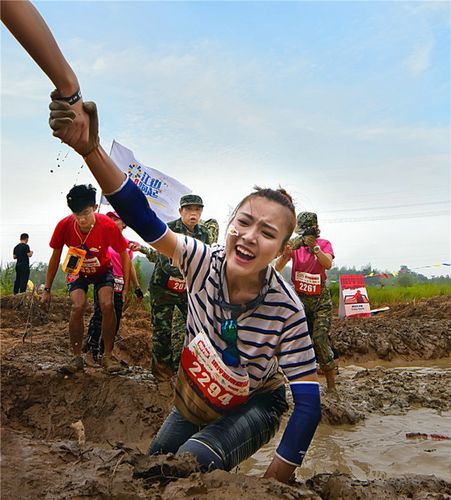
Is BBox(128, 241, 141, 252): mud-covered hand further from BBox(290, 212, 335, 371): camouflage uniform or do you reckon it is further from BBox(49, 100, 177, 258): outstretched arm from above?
BBox(49, 100, 177, 258): outstretched arm from above

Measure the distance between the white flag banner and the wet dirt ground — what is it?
269cm

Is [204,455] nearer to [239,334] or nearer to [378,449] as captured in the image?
[239,334]

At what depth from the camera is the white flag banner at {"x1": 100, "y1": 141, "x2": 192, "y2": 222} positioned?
10562 millimetres

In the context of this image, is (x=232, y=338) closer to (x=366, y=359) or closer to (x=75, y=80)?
(x=75, y=80)

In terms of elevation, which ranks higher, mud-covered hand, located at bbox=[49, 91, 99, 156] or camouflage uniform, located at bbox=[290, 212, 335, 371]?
mud-covered hand, located at bbox=[49, 91, 99, 156]

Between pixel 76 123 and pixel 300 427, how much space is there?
1.53m

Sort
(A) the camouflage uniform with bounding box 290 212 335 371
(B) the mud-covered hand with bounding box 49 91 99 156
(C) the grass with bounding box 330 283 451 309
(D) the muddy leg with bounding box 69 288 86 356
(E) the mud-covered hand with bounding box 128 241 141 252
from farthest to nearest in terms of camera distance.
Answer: (C) the grass with bounding box 330 283 451 309 < (E) the mud-covered hand with bounding box 128 241 141 252 < (A) the camouflage uniform with bounding box 290 212 335 371 < (D) the muddy leg with bounding box 69 288 86 356 < (B) the mud-covered hand with bounding box 49 91 99 156

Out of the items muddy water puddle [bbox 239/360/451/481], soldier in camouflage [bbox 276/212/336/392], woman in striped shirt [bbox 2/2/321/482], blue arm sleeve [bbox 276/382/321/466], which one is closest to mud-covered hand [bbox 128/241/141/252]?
soldier in camouflage [bbox 276/212/336/392]

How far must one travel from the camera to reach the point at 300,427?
2211mm

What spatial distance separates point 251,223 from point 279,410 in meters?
0.97

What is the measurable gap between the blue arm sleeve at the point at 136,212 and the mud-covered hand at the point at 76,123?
0.79 feet

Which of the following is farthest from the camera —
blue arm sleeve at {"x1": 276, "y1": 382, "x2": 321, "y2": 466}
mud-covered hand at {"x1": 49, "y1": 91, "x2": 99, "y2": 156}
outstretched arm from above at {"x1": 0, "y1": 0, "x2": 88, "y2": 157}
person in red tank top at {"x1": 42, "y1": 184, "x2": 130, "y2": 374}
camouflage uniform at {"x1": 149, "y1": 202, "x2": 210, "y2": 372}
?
person in red tank top at {"x1": 42, "y1": 184, "x2": 130, "y2": 374}

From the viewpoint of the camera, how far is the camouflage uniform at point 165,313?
5266mm

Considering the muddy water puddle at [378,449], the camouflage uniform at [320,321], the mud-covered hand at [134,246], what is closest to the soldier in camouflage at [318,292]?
the camouflage uniform at [320,321]
